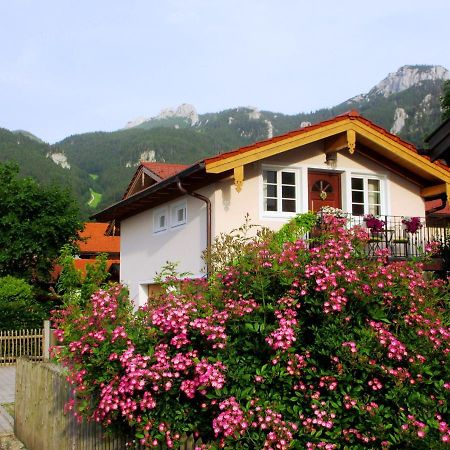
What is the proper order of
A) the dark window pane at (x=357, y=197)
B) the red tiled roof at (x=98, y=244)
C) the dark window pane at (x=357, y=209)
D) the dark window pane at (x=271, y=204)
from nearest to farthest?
1. the dark window pane at (x=271, y=204)
2. the dark window pane at (x=357, y=209)
3. the dark window pane at (x=357, y=197)
4. the red tiled roof at (x=98, y=244)

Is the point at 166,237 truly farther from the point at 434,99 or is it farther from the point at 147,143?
the point at 434,99

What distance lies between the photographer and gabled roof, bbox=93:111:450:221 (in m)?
13.6

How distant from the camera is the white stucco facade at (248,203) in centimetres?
1446

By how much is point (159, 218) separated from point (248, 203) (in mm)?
4404

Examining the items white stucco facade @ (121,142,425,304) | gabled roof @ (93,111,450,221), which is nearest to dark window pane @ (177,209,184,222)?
white stucco facade @ (121,142,425,304)

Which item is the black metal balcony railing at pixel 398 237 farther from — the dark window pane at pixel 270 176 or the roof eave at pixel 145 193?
the roof eave at pixel 145 193

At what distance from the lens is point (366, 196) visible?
53.2ft

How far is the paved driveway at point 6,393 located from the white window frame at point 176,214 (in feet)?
19.6

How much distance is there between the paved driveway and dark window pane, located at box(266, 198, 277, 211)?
7.46 m

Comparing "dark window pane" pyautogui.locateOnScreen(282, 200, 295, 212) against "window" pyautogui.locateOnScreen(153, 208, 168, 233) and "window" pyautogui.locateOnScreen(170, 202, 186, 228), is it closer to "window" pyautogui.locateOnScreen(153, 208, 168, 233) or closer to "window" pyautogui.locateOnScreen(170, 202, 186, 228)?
"window" pyautogui.locateOnScreen(170, 202, 186, 228)

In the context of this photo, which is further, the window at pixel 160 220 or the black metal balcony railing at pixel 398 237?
the window at pixel 160 220

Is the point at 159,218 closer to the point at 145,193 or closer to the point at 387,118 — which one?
the point at 145,193

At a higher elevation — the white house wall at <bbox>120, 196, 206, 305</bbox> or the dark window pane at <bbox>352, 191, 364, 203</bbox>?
the dark window pane at <bbox>352, 191, 364, 203</bbox>

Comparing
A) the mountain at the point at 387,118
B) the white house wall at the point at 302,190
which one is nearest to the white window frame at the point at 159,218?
the white house wall at the point at 302,190
